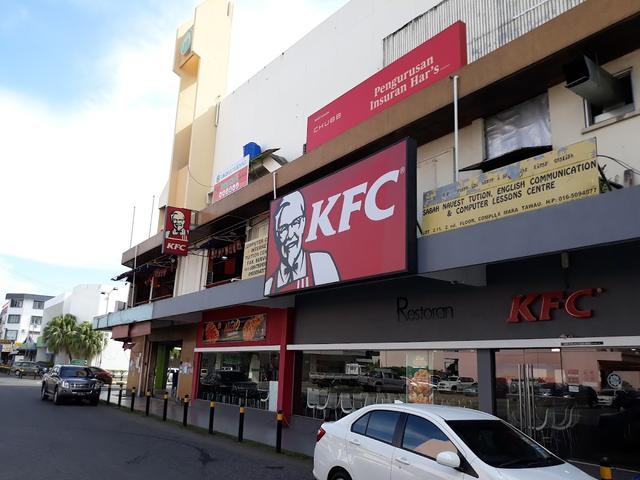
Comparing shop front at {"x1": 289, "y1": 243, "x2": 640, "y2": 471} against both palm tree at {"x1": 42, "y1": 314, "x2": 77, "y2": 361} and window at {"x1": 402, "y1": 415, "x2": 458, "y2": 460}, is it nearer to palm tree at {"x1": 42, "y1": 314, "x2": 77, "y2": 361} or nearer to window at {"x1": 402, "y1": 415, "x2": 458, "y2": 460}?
window at {"x1": 402, "y1": 415, "x2": 458, "y2": 460}

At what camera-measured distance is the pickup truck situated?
1142cm

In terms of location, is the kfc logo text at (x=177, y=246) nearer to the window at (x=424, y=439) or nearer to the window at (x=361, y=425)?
the window at (x=361, y=425)

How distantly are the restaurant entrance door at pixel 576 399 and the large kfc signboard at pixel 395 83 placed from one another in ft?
21.9

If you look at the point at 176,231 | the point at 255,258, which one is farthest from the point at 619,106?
the point at 176,231

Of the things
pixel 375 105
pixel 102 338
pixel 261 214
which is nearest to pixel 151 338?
pixel 261 214

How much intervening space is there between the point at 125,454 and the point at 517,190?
928 cm

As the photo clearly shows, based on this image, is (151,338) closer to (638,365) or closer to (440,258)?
(440,258)

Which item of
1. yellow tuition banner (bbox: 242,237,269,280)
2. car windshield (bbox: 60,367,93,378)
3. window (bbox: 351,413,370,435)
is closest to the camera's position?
window (bbox: 351,413,370,435)

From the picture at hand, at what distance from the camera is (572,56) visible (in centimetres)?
1003

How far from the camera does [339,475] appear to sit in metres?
7.02

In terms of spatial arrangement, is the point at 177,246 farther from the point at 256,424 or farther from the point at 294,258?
the point at 294,258

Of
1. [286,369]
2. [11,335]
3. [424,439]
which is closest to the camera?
[424,439]

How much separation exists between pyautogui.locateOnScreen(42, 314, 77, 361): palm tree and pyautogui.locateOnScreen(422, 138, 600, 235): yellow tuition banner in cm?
5753

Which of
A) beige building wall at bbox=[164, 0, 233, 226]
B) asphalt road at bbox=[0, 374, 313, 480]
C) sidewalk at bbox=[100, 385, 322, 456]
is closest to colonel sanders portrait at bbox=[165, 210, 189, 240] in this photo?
beige building wall at bbox=[164, 0, 233, 226]
